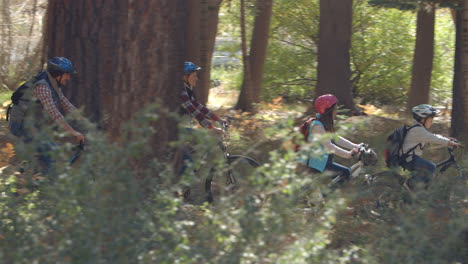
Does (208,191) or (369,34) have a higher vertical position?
(369,34)

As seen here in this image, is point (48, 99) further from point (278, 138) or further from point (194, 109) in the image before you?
point (278, 138)

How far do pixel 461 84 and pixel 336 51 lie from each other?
2.91m

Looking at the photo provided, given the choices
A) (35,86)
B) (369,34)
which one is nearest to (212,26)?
(369,34)

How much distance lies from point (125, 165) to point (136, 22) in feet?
8.18

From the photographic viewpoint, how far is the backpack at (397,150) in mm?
8445

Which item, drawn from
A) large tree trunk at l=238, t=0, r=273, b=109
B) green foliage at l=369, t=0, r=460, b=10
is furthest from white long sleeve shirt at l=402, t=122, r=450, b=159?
large tree trunk at l=238, t=0, r=273, b=109

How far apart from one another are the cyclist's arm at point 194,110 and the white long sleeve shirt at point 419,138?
2.39 m

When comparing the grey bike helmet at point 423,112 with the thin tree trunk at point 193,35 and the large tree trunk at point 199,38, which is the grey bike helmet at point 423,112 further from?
the thin tree trunk at point 193,35

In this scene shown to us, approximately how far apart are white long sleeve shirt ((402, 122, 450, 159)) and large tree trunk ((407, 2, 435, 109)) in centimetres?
676

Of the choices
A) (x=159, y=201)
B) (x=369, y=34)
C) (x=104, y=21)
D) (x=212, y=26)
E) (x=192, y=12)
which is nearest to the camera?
(x=159, y=201)

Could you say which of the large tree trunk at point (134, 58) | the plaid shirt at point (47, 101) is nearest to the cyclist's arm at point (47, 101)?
the plaid shirt at point (47, 101)

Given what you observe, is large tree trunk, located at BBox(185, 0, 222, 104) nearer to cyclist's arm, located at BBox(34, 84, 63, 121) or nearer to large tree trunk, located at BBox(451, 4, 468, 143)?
large tree trunk, located at BBox(451, 4, 468, 143)

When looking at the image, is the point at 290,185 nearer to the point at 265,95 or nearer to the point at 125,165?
the point at 125,165

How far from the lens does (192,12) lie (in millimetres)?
12266
